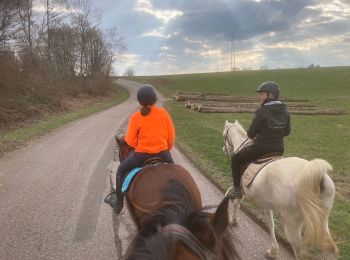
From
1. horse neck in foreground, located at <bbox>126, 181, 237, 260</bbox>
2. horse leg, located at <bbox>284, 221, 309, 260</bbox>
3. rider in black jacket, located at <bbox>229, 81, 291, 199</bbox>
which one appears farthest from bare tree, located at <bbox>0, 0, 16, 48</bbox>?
horse neck in foreground, located at <bbox>126, 181, 237, 260</bbox>

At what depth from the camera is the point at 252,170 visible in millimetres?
6129

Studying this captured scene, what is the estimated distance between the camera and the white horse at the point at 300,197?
15.7 ft

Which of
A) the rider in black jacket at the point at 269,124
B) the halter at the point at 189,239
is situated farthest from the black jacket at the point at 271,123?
the halter at the point at 189,239

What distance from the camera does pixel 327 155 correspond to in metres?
14.2

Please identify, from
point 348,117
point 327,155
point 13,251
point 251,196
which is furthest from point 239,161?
point 348,117

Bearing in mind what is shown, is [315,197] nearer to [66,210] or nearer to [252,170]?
[252,170]

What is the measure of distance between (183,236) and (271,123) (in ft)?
14.2

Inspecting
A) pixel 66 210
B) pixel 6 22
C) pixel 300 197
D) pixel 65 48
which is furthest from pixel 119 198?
pixel 65 48

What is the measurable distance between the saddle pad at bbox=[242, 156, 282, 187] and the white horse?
0.31ft

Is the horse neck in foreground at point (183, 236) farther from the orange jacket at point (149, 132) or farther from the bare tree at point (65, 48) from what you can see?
the bare tree at point (65, 48)

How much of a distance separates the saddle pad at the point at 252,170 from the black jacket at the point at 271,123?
31 centimetres

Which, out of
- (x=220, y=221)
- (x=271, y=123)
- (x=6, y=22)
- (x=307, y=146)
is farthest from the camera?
(x=6, y=22)

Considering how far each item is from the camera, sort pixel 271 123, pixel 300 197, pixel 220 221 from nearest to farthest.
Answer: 1. pixel 220 221
2. pixel 300 197
3. pixel 271 123

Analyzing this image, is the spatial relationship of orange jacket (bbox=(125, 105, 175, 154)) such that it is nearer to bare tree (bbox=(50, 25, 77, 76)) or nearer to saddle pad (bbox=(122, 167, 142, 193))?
saddle pad (bbox=(122, 167, 142, 193))
